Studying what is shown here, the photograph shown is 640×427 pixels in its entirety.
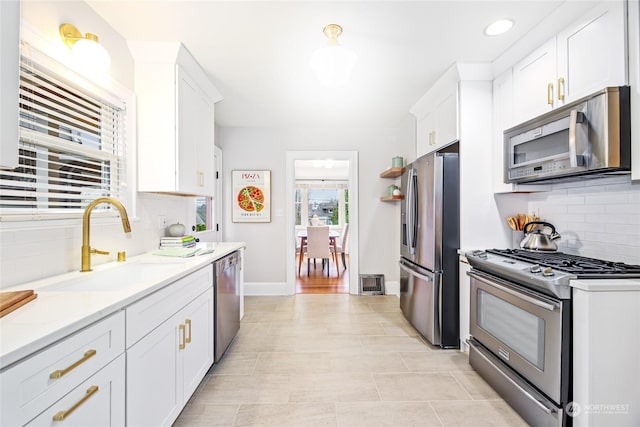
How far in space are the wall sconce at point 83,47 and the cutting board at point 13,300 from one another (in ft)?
4.22

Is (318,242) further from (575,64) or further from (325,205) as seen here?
(575,64)

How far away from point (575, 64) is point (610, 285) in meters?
1.24

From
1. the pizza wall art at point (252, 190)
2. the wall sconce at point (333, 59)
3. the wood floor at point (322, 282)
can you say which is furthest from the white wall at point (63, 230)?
the wood floor at point (322, 282)

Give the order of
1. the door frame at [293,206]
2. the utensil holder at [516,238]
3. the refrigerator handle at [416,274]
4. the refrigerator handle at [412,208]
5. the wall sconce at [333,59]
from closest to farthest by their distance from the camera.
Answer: the wall sconce at [333,59] → the utensil holder at [516,238] → the refrigerator handle at [416,274] → the refrigerator handle at [412,208] → the door frame at [293,206]

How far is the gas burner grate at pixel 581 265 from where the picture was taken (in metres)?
1.42

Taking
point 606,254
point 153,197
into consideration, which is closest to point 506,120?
point 606,254

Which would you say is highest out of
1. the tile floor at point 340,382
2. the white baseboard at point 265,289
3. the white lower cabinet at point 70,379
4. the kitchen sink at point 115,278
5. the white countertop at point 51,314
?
the white countertop at point 51,314

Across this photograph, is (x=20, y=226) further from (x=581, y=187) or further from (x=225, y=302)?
(x=581, y=187)

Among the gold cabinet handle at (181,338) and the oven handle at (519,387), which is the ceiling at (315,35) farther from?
the oven handle at (519,387)

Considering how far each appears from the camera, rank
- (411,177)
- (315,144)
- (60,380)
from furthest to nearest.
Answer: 1. (315,144)
2. (411,177)
3. (60,380)

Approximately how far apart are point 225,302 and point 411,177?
6.77 ft

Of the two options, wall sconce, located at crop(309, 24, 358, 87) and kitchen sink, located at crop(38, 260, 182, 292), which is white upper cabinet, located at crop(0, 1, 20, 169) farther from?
wall sconce, located at crop(309, 24, 358, 87)

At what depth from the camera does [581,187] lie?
200cm

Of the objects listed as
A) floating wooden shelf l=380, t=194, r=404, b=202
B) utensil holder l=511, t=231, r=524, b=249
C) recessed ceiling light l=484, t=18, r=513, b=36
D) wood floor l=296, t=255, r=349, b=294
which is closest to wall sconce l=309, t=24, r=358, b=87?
recessed ceiling light l=484, t=18, r=513, b=36
